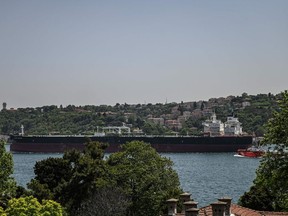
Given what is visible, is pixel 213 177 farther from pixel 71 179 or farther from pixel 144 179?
pixel 144 179

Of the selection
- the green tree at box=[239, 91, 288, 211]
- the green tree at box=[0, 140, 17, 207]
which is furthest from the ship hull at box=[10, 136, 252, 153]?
the green tree at box=[239, 91, 288, 211]

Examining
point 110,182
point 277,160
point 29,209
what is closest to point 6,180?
point 110,182

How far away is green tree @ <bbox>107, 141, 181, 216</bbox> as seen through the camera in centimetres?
3659

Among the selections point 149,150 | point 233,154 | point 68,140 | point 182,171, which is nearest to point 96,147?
point 149,150

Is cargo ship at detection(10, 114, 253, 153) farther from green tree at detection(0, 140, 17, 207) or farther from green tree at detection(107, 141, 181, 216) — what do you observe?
green tree at detection(0, 140, 17, 207)

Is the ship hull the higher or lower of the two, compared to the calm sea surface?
higher

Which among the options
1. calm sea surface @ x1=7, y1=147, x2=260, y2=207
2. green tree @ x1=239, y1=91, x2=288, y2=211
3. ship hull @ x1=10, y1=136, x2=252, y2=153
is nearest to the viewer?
green tree @ x1=239, y1=91, x2=288, y2=211

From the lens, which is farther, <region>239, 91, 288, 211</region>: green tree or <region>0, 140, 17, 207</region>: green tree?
<region>0, 140, 17, 207</region>: green tree

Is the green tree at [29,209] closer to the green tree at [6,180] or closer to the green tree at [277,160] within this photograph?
the green tree at [277,160]

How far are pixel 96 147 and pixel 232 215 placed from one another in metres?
24.2

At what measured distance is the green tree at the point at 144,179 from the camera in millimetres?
36594

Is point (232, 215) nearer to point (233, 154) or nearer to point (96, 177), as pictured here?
point (96, 177)

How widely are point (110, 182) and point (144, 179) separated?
259cm

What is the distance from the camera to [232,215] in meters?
23.3
